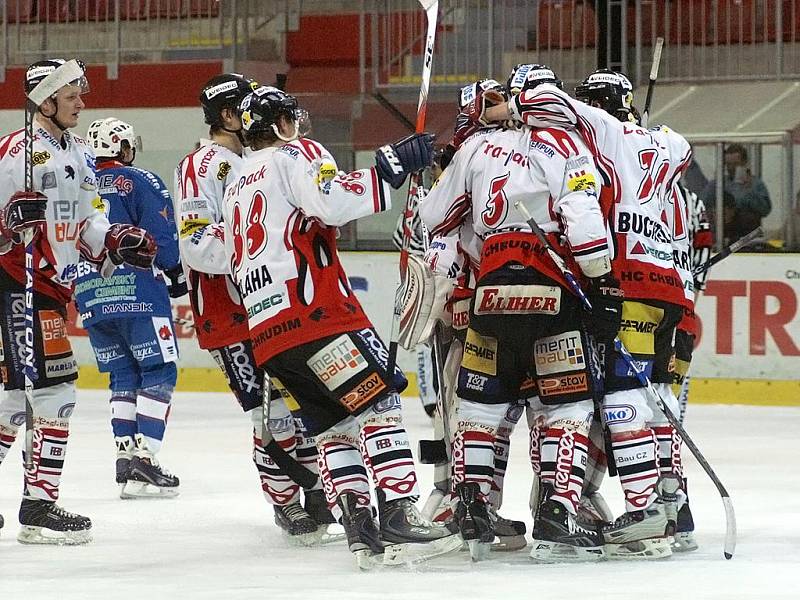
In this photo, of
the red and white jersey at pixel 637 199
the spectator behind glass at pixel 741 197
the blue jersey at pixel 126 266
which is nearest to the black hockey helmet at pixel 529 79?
the red and white jersey at pixel 637 199

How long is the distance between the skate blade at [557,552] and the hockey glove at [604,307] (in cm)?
62

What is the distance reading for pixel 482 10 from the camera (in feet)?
41.4

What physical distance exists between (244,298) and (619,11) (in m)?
7.65

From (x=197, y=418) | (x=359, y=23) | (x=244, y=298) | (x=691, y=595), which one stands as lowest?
(x=197, y=418)

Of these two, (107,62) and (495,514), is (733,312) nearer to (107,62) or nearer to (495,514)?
(495,514)

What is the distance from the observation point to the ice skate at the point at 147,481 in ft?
21.8

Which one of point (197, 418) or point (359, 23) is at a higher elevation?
point (359, 23)

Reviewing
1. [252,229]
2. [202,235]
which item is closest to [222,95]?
[202,235]

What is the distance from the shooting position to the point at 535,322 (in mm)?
4855

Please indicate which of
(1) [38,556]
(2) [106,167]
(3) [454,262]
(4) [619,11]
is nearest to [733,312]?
(4) [619,11]

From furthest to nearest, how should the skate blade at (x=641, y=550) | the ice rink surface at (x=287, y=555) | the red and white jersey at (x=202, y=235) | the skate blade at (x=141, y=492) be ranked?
the skate blade at (x=141, y=492), the red and white jersey at (x=202, y=235), the skate blade at (x=641, y=550), the ice rink surface at (x=287, y=555)

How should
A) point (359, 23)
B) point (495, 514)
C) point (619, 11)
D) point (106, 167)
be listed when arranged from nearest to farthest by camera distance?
1. point (495, 514)
2. point (106, 167)
3. point (619, 11)
4. point (359, 23)

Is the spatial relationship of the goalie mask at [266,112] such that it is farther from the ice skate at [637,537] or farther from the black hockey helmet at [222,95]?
the ice skate at [637,537]

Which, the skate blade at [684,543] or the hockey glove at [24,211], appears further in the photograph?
the hockey glove at [24,211]
